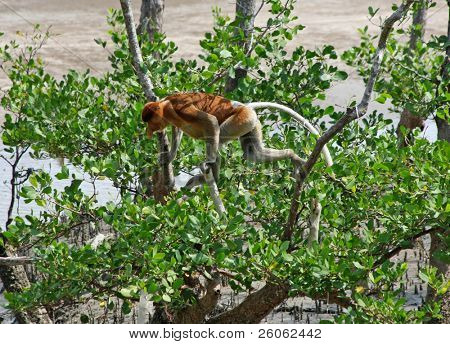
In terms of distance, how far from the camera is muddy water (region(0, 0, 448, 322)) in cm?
1309

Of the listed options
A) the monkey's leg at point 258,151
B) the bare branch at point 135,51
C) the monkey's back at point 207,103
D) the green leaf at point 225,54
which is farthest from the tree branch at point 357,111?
the bare branch at point 135,51

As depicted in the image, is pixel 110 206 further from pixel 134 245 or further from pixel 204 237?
pixel 204 237

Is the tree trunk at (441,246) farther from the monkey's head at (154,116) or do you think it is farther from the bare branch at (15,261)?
the bare branch at (15,261)

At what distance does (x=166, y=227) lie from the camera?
415 centimetres

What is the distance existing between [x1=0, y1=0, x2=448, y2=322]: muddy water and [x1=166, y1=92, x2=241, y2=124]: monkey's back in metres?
7.54

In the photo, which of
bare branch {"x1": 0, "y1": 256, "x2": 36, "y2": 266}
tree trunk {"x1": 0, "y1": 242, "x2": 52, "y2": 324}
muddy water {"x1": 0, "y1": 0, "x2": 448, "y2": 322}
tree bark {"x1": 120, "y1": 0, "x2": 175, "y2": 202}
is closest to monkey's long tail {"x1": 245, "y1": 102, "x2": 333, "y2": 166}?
tree bark {"x1": 120, "y1": 0, "x2": 175, "y2": 202}

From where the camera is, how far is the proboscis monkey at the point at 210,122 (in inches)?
167

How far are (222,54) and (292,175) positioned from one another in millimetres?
795

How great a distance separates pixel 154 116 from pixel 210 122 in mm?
300

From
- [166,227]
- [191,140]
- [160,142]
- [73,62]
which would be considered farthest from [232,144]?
[73,62]

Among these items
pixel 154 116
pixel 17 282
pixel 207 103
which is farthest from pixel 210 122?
pixel 17 282

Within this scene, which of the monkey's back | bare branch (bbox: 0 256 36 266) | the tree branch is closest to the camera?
the tree branch

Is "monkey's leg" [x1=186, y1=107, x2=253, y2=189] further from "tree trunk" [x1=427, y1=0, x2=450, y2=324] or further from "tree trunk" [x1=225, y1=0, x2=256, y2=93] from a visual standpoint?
"tree trunk" [x1=427, y1=0, x2=450, y2=324]

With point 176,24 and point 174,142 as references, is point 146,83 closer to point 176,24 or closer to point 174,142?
point 174,142
